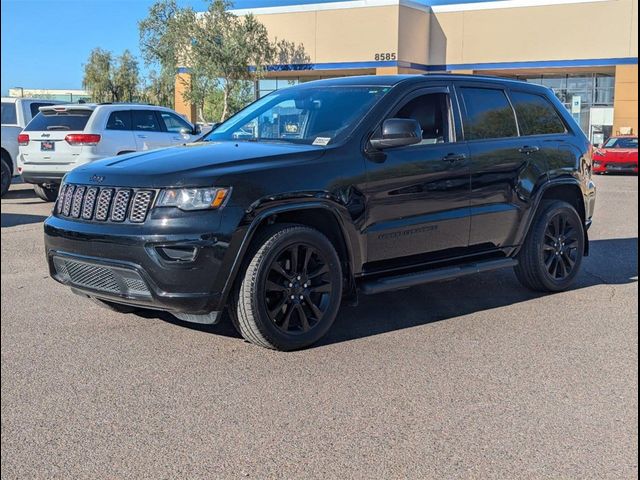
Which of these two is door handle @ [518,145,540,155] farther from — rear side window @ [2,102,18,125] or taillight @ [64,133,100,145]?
rear side window @ [2,102,18,125]

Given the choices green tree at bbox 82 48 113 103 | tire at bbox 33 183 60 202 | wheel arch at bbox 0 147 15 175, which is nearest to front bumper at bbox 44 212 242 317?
tire at bbox 33 183 60 202

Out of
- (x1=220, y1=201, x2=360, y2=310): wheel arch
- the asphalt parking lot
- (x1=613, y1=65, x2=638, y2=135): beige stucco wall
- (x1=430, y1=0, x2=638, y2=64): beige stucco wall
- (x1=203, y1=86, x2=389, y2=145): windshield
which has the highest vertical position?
(x1=430, y1=0, x2=638, y2=64): beige stucco wall

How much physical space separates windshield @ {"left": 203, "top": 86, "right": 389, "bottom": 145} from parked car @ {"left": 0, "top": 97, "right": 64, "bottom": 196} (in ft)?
30.7

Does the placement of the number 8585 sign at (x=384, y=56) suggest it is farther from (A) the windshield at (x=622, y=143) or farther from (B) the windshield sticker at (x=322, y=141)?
(B) the windshield sticker at (x=322, y=141)

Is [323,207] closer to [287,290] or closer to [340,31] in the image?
[287,290]

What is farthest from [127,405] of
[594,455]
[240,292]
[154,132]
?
[154,132]

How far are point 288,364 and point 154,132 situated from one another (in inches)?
405

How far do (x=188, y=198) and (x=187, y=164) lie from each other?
309 mm

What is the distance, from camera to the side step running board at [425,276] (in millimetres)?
5355

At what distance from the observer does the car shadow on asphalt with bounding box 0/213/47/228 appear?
10930 mm

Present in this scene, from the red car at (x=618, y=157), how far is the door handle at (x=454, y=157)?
20.0 m

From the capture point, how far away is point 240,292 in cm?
477

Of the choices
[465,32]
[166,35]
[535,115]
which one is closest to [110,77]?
[166,35]

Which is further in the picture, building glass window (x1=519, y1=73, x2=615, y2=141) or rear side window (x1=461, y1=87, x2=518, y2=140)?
building glass window (x1=519, y1=73, x2=615, y2=141)
